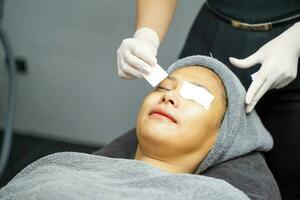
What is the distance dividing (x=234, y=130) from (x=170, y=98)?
0.21 m

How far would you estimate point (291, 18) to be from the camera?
1.20 meters

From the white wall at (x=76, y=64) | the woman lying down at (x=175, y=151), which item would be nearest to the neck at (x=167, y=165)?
the woman lying down at (x=175, y=151)

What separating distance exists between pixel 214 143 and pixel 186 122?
13cm

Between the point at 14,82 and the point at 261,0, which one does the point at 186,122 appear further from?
the point at 14,82

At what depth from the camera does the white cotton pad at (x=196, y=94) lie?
1123 millimetres

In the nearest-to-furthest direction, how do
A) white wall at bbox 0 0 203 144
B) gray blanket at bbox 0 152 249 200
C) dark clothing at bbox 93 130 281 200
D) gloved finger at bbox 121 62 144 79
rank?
gray blanket at bbox 0 152 249 200, dark clothing at bbox 93 130 281 200, gloved finger at bbox 121 62 144 79, white wall at bbox 0 0 203 144

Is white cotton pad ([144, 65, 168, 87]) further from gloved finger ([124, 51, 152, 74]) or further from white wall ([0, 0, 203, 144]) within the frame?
white wall ([0, 0, 203, 144])

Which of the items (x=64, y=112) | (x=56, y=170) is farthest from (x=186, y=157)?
(x=64, y=112)

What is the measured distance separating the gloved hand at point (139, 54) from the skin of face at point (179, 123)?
8 centimetres

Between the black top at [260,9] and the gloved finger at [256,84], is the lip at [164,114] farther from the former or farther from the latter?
the black top at [260,9]

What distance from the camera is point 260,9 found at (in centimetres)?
121

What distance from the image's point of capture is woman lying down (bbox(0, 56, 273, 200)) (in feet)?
3.13

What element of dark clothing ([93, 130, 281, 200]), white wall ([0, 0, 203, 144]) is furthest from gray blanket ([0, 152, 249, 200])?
white wall ([0, 0, 203, 144])

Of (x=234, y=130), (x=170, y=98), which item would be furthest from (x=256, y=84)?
(x=170, y=98)
